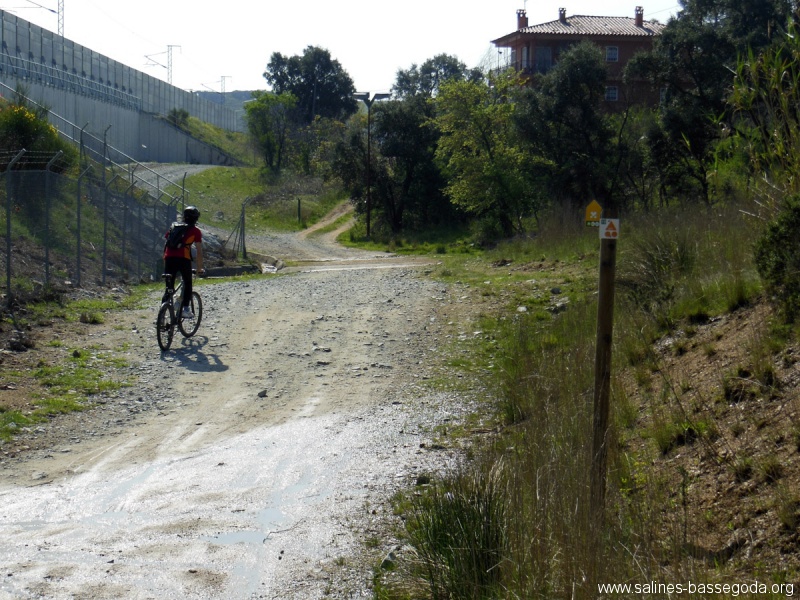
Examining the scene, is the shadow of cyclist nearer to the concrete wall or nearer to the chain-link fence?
the chain-link fence

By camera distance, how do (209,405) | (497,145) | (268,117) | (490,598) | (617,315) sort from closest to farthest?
(490,598) < (209,405) < (617,315) < (497,145) < (268,117)

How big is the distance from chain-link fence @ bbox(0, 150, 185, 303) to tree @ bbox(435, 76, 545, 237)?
17904 millimetres

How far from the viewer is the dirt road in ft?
17.0

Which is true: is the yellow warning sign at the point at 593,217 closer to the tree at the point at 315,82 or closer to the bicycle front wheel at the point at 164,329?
the bicycle front wheel at the point at 164,329

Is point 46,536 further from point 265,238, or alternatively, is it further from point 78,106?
point 78,106

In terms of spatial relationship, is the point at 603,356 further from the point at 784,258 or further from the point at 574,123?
the point at 574,123

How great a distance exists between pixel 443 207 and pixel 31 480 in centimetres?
4640

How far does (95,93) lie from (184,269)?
47783 mm

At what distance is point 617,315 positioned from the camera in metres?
10.1

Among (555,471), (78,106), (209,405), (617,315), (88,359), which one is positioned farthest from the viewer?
(78,106)

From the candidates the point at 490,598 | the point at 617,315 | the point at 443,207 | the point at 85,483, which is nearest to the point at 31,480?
the point at 85,483

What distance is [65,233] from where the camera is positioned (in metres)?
18.9

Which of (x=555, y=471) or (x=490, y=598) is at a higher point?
(x=555, y=471)

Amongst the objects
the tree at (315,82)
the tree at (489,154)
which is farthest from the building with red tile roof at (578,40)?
the tree at (315,82)
